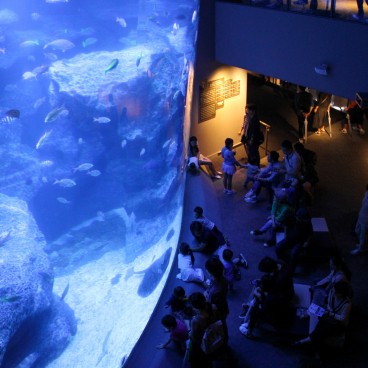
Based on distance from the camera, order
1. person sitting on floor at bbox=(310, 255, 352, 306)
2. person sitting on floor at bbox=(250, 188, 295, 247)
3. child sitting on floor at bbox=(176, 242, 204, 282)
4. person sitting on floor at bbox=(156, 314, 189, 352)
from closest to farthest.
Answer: person sitting on floor at bbox=(156, 314, 189, 352), person sitting on floor at bbox=(310, 255, 352, 306), child sitting on floor at bbox=(176, 242, 204, 282), person sitting on floor at bbox=(250, 188, 295, 247)

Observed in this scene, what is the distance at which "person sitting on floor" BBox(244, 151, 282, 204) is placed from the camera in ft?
31.2

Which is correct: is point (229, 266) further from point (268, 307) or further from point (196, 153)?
point (196, 153)

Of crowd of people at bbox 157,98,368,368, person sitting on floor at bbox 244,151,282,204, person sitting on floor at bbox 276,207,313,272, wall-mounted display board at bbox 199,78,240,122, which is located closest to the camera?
crowd of people at bbox 157,98,368,368

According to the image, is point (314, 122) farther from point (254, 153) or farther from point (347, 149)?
point (254, 153)

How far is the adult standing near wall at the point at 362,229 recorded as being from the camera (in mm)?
8087

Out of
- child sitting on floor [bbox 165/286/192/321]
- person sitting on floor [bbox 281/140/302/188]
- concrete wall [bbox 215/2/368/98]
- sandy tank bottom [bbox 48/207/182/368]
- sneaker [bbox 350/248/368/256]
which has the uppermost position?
concrete wall [bbox 215/2/368/98]

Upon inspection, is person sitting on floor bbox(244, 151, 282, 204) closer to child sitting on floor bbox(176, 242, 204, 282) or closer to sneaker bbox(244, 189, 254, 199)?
sneaker bbox(244, 189, 254, 199)

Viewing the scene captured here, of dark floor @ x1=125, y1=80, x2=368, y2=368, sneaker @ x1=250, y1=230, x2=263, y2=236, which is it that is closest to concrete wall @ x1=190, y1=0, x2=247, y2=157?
dark floor @ x1=125, y1=80, x2=368, y2=368

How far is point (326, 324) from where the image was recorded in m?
6.38

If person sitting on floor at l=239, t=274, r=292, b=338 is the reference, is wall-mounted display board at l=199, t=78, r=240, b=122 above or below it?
above

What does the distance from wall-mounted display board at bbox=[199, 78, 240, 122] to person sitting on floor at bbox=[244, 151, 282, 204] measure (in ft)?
8.53

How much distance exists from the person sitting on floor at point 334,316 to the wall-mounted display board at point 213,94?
6.54 metres

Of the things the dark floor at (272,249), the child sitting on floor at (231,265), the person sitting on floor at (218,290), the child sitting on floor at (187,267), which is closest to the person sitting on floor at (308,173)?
the dark floor at (272,249)

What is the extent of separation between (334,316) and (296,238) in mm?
1788
